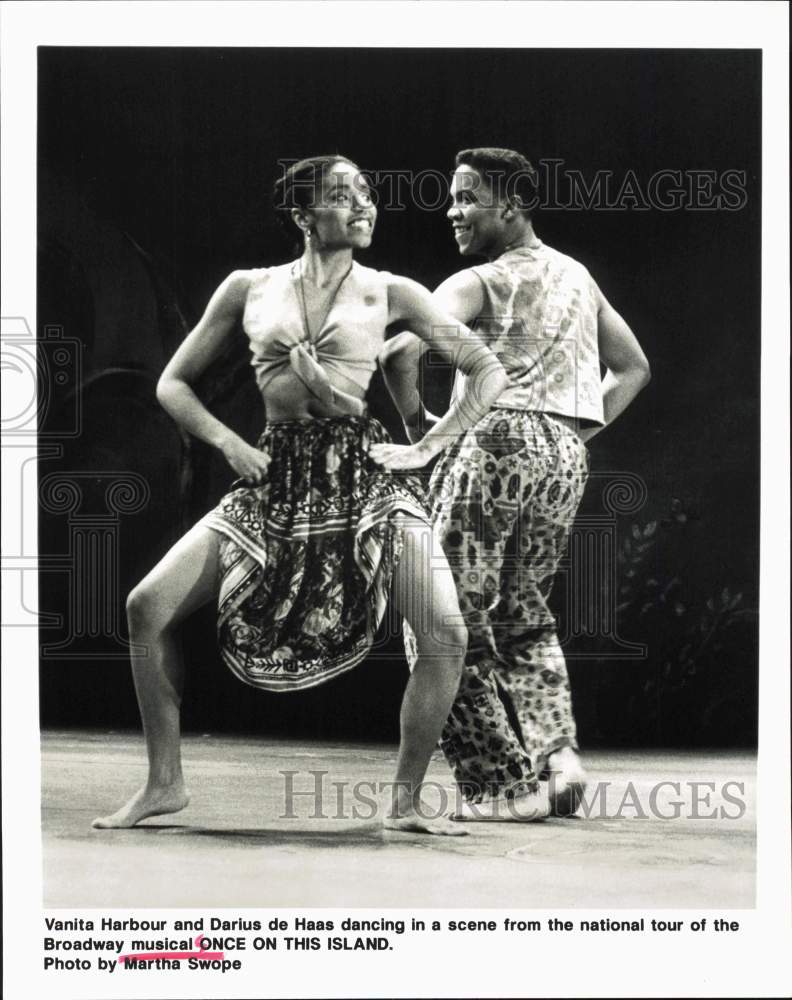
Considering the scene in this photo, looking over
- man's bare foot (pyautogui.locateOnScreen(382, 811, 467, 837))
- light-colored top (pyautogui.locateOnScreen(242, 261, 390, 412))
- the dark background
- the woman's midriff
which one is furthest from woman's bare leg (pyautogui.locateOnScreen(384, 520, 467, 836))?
light-colored top (pyautogui.locateOnScreen(242, 261, 390, 412))

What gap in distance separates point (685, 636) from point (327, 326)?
73.4 inches

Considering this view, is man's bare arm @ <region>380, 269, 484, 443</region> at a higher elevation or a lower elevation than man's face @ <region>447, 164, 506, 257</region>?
lower

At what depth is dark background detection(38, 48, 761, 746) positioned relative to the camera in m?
5.27

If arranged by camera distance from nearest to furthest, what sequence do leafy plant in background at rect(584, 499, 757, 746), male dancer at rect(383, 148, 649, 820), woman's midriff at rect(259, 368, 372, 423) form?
woman's midriff at rect(259, 368, 372, 423) → male dancer at rect(383, 148, 649, 820) → leafy plant in background at rect(584, 499, 757, 746)

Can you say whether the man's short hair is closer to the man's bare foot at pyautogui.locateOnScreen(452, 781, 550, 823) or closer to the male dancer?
the male dancer

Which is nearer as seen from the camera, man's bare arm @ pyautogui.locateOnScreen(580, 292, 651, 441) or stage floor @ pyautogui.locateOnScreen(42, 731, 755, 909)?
stage floor @ pyautogui.locateOnScreen(42, 731, 755, 909)

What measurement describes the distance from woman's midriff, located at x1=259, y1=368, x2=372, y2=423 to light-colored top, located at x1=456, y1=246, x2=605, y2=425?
462mm

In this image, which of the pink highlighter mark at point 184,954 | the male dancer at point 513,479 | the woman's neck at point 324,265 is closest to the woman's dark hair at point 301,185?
the woman's neck at point 324,265

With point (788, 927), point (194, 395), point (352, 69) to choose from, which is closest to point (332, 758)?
point (194, 395)

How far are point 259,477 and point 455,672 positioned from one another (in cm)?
106

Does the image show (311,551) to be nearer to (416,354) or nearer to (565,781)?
(416,354)

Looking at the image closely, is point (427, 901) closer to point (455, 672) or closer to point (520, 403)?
point (455, 672)

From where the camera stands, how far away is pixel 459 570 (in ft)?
17.1

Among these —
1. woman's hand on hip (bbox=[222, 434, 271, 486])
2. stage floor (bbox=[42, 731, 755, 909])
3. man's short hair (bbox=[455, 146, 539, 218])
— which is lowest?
stage floor (bbox=[42, 731, 755, 909])
